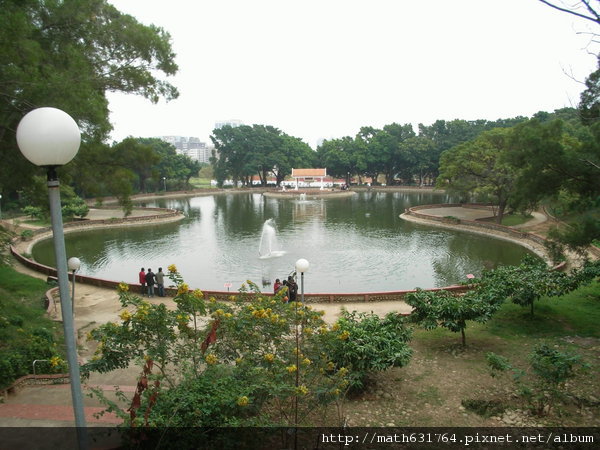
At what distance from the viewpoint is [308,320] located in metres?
6.14

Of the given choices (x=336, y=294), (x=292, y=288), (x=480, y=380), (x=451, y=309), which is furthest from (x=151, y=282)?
(x=480, y=380)

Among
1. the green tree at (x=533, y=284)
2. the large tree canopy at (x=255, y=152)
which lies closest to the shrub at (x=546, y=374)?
the green tree at (x=533, y=284)

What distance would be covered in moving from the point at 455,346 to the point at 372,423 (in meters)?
3.87

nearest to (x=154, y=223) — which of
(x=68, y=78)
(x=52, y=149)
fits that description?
(x=68, y=78)

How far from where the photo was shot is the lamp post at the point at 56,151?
3.16 meters

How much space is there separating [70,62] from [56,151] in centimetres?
798

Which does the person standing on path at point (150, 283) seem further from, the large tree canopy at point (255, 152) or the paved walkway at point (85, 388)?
the large tree canopy at point (255, 152)

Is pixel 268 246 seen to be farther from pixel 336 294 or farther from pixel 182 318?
pixel 182 318

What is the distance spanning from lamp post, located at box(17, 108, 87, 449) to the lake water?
13622 mm

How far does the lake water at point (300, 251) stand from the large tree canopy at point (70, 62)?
28.3 ft

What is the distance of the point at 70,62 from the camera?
9.71 m

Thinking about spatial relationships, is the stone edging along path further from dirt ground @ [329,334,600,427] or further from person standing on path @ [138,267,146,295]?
dirt ground @ [329,334,600,427]

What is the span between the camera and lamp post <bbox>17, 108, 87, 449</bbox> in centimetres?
316

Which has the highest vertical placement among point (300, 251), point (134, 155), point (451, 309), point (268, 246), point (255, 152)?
point (255, 152)
